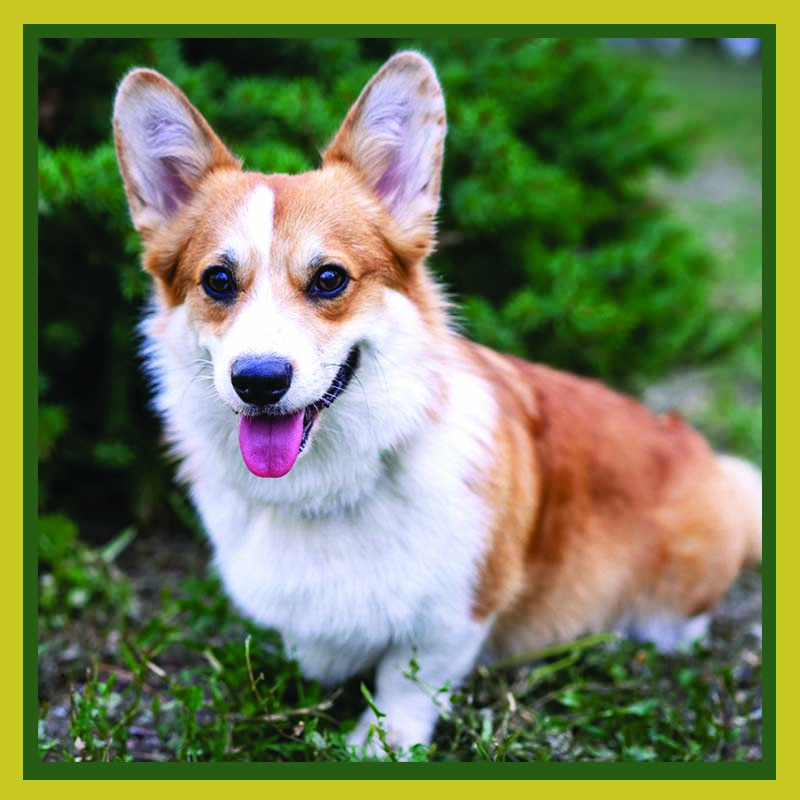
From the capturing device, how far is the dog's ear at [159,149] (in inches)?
116

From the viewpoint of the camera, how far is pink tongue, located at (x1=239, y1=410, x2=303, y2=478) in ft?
9.02

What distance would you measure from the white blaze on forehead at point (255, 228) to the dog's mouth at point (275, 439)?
1.43 ft

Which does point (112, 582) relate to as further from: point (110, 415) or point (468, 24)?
point (468, 24)

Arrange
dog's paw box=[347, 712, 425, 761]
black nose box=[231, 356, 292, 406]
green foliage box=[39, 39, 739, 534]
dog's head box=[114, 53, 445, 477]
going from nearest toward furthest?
1. black nose box=[231, 356, 292, 406]
2. dog's head box=[114, 53, 445, 477]
3. dog's paw box=[347, 712, 425, 761]
4. green foliage box=[39, 39, 739, 534]

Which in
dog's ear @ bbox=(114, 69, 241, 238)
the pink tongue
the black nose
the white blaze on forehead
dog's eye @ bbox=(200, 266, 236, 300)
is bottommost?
the pink tongue

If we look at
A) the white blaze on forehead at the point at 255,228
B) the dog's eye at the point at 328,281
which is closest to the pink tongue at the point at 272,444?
the dog's eye at the point at 328,281

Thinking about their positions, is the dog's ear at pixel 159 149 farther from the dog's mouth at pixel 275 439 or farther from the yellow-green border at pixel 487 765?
the dog's mouth at pixel 275 439

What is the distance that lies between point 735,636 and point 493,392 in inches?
69.8

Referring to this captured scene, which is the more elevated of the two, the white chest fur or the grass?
the white chest fur

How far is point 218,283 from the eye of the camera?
2.82m

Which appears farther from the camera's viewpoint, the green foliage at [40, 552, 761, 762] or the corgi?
the green foliage at [40, 552, 761, 762]

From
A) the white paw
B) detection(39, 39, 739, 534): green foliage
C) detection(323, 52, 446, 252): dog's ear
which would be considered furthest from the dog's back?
detection(39, 39, 739, 534): green foliage

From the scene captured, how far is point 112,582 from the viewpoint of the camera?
160 inches

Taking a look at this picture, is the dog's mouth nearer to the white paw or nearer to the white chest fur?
the white chest fur
